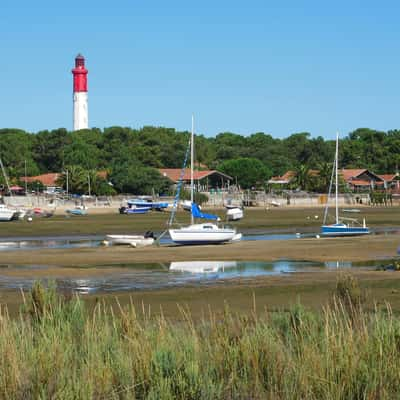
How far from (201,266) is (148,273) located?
404 centimetres

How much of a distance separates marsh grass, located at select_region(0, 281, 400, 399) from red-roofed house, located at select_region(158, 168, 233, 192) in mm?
121056

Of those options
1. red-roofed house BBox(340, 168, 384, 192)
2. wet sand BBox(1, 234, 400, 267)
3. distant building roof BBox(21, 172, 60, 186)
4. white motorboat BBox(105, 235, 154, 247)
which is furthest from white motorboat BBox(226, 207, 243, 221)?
red-roofed house BBox(340, 168, 384, 192)

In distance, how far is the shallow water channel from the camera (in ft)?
105

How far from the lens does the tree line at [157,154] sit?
142000mm

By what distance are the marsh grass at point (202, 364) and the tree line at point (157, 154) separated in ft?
406

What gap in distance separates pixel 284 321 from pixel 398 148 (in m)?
168

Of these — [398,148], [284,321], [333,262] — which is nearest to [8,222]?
[333,262]

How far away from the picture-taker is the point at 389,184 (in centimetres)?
16688

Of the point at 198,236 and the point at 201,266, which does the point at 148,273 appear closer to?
the point at 201,266

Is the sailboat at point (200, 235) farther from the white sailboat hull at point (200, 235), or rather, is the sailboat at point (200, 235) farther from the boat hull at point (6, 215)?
the boat hull at point (6, 215)

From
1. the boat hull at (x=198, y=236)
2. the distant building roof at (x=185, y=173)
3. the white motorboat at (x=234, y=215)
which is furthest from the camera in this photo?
the distant building roof at (x=185, y=173)

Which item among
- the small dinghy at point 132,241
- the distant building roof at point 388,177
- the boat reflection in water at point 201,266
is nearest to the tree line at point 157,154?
the distant building roof at point 388,177

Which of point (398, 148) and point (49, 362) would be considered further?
point (398, 148)

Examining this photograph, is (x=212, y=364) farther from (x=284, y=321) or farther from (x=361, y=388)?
(x=284, y=321)
